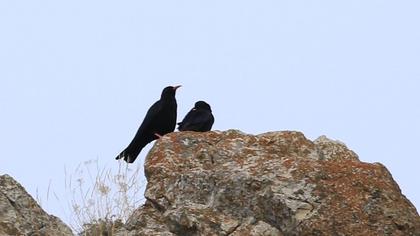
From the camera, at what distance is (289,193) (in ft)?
23.4

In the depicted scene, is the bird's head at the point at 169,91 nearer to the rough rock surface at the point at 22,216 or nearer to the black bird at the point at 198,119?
the black bird at the point at 198,119

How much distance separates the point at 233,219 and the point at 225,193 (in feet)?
0.80

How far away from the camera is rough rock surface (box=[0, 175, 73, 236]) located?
7375 millimetres

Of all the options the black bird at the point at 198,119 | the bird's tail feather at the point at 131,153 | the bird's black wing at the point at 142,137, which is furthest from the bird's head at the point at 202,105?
the bird's tail feather at the point at 131,153

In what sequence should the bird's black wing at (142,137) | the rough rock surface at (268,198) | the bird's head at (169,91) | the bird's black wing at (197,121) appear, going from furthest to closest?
the bird's head at (169,91) → the bird's black wing at (142,137) → the bird's black wing at (197,121) → the rough rock surface at (268,198)

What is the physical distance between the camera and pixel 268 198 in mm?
7141

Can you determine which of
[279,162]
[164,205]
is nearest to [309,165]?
[279,162]

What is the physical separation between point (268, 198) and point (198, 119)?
5.21 metres

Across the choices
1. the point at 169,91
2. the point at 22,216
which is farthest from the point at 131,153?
the point at 22,216

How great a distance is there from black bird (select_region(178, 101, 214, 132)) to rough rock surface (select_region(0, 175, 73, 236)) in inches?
173

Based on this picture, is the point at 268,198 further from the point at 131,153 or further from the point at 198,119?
the point at 131,153

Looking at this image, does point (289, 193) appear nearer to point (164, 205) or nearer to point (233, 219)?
point (233, 219)

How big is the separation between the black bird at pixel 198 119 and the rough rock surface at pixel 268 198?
4.07m

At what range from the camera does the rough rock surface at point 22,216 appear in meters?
7.38
